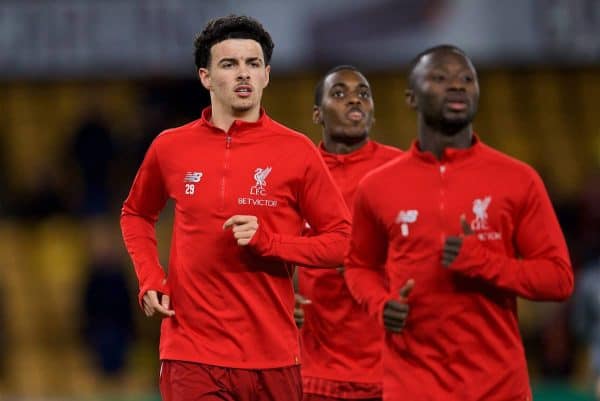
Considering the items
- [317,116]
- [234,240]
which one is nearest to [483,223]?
[234,240]

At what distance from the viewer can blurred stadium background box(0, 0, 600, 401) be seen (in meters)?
12.8

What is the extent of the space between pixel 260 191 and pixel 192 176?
0.93 ft

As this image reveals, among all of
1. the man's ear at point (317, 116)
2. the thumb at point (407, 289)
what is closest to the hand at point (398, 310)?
the thumb at point (407, 289)

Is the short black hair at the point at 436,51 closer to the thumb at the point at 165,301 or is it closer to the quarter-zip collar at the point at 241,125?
the quarter-zip collar at the point at 241,125

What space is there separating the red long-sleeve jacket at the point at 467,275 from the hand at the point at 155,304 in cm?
82

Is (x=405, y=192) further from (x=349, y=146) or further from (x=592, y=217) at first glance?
(x=592, y=217)

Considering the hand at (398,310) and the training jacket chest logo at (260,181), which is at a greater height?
the training jacket chest logo at (260,181)

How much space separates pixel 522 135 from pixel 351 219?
A: 9843 millimetres

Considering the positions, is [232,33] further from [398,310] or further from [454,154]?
[398,310]

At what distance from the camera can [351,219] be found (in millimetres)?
5406

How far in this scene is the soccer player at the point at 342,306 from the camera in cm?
622

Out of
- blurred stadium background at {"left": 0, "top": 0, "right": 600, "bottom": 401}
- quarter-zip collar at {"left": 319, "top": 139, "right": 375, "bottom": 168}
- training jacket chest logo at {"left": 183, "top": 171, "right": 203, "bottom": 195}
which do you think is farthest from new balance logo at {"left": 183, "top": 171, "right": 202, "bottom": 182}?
blurred stadium background at {"left": 0, "top": 0, "right": 600, "bottom": 401}

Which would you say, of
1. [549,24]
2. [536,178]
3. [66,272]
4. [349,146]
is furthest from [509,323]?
[66,272]

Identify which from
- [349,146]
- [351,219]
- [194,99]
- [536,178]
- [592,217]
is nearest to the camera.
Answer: [536,178]
